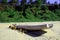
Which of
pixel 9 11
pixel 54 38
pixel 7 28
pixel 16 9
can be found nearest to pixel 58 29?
pixel 54 38

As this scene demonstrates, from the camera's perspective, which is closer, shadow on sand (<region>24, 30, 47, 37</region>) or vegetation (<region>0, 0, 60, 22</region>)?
shadow on sand (<region>24, 30, 47, 37</region>)

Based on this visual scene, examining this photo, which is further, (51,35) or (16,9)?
(16,9)

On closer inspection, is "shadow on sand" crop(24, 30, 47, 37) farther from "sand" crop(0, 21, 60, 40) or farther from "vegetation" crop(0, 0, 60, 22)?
"vegetation" crop(0, 0, 60, 22)

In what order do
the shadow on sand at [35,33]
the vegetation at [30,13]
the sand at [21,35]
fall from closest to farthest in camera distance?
the sand at [21,35]
the shadow on sand at [35,33]
the vegetation at [30,13]

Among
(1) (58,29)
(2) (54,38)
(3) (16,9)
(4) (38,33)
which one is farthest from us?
(3) (16,9)

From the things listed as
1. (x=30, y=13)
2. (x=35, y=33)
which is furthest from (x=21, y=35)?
(x=30, y=13)

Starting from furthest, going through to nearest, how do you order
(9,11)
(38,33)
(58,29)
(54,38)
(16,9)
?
(16,9)
(9,11)
(58,29)
(38,33)
(54,38)

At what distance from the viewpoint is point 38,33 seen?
30.1ft

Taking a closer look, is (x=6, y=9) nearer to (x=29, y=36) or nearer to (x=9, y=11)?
(x=9, y=11)

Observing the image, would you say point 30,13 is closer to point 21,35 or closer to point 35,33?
point 35,33

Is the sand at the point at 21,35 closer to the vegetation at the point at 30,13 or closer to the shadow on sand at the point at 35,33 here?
the shadow on sand at the point at 35,33

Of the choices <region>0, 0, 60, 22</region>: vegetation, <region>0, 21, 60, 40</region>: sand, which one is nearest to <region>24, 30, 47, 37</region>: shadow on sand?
<region>0, 21, 60, 40</region>: sand

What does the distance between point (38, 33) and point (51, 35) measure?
69cm

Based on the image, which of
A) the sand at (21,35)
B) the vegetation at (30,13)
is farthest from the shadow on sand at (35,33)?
the vegetation at (30,13)
